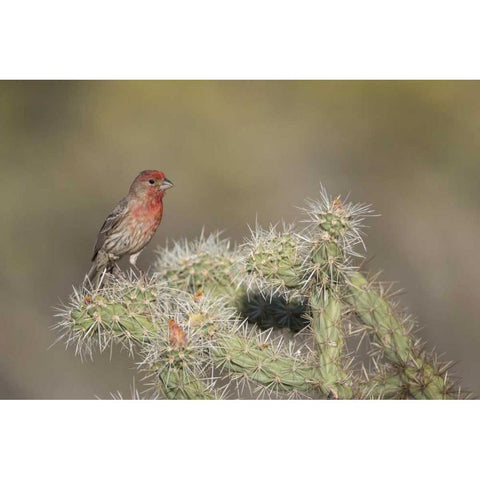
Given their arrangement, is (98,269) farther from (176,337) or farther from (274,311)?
(176,337)

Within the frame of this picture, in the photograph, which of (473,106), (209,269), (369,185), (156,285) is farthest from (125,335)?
(473,106)

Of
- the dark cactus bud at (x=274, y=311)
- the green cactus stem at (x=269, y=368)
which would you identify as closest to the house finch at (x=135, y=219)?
the dark cactus bud at (x=274, y=311)

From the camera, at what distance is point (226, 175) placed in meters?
6.42

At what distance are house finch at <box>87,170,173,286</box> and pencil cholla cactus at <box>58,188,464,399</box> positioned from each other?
648 millimetres

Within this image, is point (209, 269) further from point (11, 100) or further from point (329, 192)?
point (11, 100)

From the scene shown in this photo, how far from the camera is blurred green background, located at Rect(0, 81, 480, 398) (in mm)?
5586

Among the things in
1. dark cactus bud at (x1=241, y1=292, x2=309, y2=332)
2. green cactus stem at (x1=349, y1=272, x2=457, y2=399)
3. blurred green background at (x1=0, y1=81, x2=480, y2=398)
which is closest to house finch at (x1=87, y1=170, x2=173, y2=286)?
blurred green background at (x1=0, y1=81, x2=480, y2=398)

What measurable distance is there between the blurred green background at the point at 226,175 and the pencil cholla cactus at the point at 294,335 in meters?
1.03

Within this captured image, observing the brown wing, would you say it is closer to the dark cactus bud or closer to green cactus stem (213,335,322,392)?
the dark cactus bud

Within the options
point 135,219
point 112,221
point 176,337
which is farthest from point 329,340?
point 112,221

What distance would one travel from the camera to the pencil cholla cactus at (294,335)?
4.17m

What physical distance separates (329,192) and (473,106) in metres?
1.28

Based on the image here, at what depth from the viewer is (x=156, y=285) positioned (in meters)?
4.56

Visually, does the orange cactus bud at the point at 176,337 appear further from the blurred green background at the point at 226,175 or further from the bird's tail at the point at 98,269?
the blurred green background at the point at 226,175
